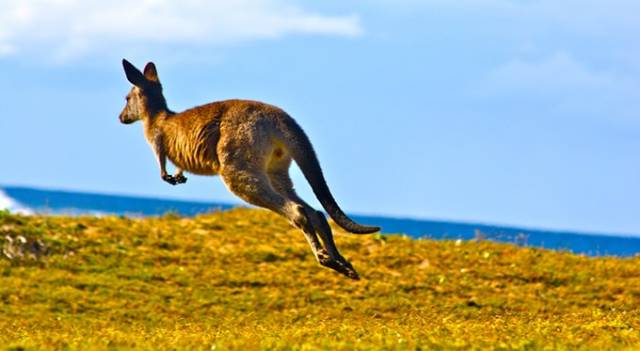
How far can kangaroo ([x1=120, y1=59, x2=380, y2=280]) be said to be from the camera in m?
13.5

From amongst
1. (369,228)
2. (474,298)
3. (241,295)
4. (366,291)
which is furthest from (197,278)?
(369,228)

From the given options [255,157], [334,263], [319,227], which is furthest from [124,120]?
[334,263]

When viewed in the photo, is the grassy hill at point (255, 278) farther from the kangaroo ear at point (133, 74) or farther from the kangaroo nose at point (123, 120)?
the kangaroo ear at point (133, 74)

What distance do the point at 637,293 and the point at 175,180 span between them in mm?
12111

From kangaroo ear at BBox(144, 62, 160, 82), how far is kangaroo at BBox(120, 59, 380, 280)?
34.4 inches

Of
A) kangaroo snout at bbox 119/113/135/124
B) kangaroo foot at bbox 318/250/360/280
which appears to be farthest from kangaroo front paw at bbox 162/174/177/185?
kangaroo foot at bbox 318/250/360/280

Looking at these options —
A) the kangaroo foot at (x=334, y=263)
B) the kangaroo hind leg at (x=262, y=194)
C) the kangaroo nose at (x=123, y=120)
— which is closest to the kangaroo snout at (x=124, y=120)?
the kangaroo nose at (x=123, y=120)

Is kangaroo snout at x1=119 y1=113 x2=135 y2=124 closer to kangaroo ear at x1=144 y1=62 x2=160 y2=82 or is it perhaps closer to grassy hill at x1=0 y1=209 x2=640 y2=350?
kangaroo ear at x1=144 y1=62 x2=160 y2=82

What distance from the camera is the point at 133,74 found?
15.2 m

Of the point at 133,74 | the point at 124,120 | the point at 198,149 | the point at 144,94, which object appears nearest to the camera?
the point at 198,149

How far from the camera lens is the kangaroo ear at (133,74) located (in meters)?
15.2

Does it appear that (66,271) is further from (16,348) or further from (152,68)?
(16,348)

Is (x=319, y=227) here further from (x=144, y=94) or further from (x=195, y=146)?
(x=144, y=94)

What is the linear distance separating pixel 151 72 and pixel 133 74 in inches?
11.7
